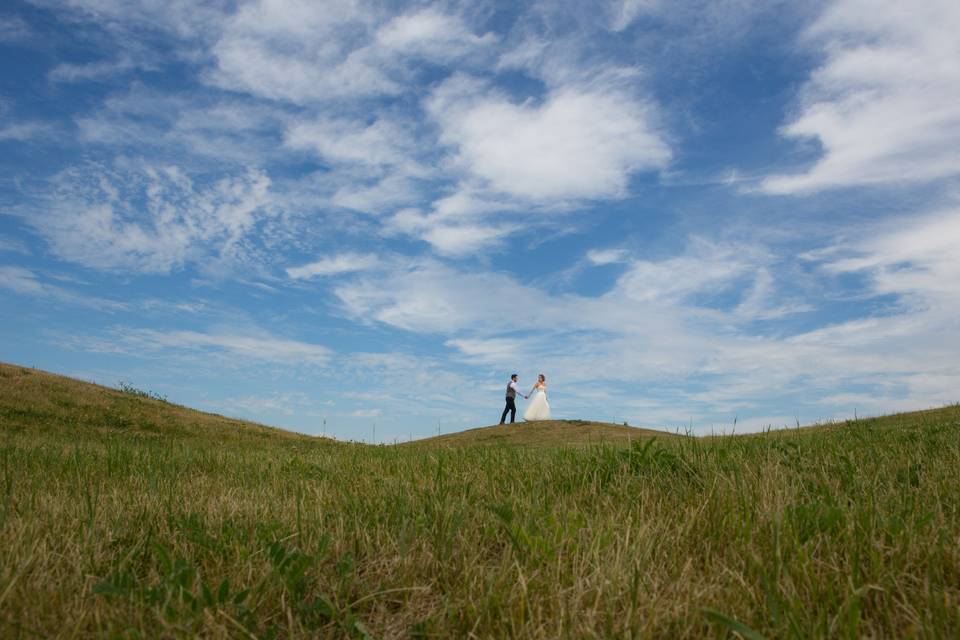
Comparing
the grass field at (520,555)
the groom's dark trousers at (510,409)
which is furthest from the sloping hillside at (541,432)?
the grass field at (520,555)

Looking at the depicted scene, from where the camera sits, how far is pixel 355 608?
3039 millimetres

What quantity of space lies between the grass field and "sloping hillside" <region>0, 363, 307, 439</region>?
15754 millimetres

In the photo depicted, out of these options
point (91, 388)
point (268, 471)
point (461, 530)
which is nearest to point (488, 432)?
point (91, 388)

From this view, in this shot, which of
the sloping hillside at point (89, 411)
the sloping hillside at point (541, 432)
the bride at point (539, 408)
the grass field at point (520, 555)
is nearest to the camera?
the grass field at point (520, 555)

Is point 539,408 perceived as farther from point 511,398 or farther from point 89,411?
point 89,411

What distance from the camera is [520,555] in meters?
3.36

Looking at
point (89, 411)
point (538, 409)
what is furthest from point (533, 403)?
point (89, 411)

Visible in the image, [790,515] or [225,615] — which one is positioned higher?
[790,515]

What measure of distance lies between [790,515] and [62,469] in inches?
268

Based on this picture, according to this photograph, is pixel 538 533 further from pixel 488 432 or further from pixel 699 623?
pixel 488 432

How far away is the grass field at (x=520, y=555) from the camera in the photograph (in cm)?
273

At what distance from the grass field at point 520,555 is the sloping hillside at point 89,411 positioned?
15.8 m

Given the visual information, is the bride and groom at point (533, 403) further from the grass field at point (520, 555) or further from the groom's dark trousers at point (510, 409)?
the grass field at point (520, 555)

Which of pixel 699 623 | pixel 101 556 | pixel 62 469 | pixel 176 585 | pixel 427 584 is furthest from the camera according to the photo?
pixel 62 469
